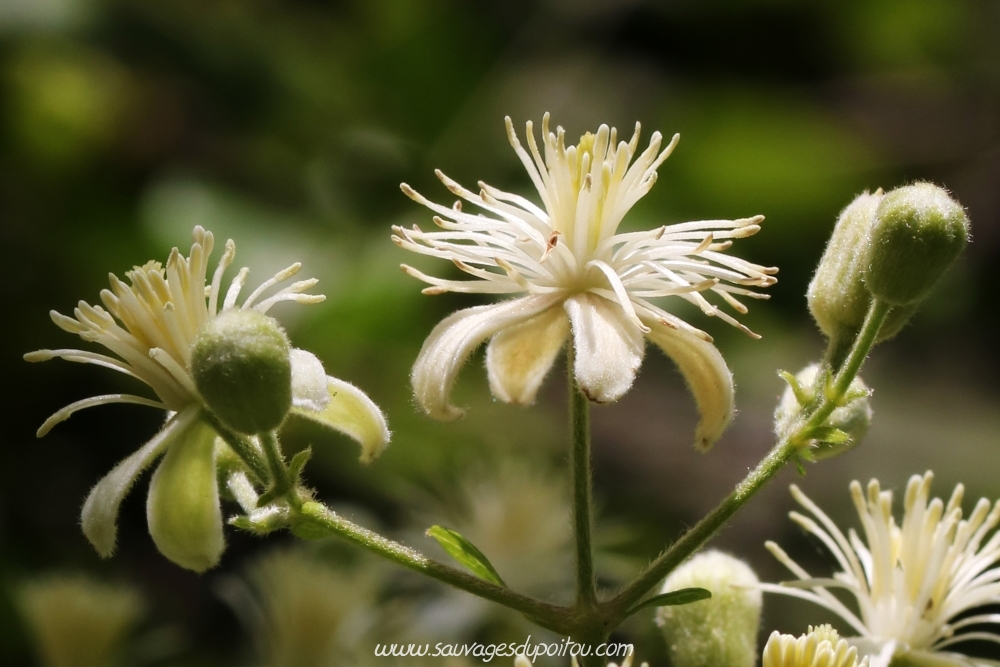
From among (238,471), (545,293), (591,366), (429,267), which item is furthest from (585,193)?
(429,267)

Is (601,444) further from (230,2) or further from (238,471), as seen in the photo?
(238,471)

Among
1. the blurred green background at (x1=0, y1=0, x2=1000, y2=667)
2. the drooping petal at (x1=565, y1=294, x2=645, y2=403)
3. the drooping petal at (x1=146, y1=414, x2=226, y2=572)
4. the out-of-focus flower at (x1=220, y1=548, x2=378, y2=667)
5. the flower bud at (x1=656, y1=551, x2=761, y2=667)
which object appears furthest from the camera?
the blurred green background at (x1=0, y1=0, x2=1000, y2=667)

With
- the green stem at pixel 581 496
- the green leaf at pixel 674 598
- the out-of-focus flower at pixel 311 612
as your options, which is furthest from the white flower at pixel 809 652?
the out-of-focus flower at pixel 311 612

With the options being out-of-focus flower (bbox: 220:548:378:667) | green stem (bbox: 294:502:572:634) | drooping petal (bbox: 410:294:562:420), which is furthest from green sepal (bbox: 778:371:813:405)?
out-of-focus flower (bbox: 220:548:378:667)

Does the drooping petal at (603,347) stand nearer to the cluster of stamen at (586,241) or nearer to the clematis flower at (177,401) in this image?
the cluster of stamen at (586,241)

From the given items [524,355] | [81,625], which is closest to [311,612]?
[81,625]

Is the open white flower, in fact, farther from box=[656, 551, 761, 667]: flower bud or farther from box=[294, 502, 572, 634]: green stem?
box=[294, 502, 572, 634]: green stem

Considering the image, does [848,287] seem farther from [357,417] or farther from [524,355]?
[357,417]
